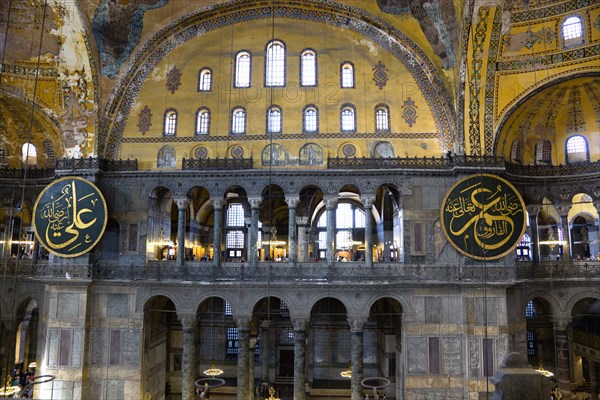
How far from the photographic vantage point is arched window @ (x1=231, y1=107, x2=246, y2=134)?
16.6 meters

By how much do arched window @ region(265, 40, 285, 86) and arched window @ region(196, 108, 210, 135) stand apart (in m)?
2.29

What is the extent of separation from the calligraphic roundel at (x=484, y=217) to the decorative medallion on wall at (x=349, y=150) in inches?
129

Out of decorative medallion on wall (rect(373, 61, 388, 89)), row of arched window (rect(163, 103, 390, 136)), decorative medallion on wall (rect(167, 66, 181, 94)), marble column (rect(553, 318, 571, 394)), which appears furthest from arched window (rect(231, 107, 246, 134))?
marble column (rect(553, 318, 571, 394))

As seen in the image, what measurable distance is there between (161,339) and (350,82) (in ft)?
37.5

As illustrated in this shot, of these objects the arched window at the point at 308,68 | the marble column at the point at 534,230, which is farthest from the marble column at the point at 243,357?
the marble column at the point at 534,230

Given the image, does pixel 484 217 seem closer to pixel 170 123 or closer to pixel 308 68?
pixel 308 68

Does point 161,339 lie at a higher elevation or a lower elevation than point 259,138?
lower

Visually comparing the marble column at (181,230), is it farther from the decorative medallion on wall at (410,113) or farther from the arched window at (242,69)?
the decorative medallion on wall at (410,113)

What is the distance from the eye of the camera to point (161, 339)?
18062 mm

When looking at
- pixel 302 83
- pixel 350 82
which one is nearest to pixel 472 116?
pixel 350 82

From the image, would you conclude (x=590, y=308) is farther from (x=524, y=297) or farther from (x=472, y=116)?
(x=472, y=116)

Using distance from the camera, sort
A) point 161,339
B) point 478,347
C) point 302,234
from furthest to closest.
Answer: point 302,234 → point 161,339 → point 478,347

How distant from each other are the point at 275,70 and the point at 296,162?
10.9 feet

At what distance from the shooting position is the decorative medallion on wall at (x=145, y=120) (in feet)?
54.9
